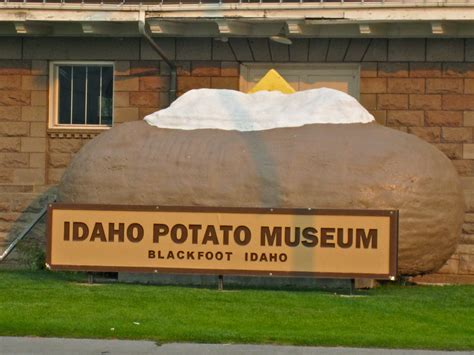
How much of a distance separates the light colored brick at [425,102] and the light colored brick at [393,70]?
405 mm

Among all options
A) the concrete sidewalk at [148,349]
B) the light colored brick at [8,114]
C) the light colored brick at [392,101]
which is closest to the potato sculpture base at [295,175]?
the light colored brick at [392,101]

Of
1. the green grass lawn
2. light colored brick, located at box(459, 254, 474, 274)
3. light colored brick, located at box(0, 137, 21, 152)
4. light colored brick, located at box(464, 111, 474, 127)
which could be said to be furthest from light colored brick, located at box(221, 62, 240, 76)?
the green grass lawn

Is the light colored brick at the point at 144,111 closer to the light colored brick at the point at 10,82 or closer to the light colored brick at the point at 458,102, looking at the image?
the light colored brick at the point at 10,82

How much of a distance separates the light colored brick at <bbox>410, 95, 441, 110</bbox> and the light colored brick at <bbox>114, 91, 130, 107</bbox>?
15.2ft

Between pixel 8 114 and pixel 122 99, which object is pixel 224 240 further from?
pixel 8 114

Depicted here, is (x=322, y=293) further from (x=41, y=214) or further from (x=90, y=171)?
(x=41, y=214)

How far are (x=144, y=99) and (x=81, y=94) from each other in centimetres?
117

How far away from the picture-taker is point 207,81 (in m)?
19.6

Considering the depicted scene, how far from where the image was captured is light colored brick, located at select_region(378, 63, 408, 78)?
19.0 metres

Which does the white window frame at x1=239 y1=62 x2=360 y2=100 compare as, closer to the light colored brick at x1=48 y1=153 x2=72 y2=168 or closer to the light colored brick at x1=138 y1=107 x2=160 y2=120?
the light colored brick at x1=138 y1=107 x2=160 y2=120

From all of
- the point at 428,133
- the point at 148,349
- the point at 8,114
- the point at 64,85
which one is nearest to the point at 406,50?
the point at 428,133

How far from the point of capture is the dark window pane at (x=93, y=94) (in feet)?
65.9

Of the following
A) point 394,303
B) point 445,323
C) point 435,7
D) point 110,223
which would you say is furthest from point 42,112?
point 445,323

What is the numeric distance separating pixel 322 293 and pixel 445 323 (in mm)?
2873
